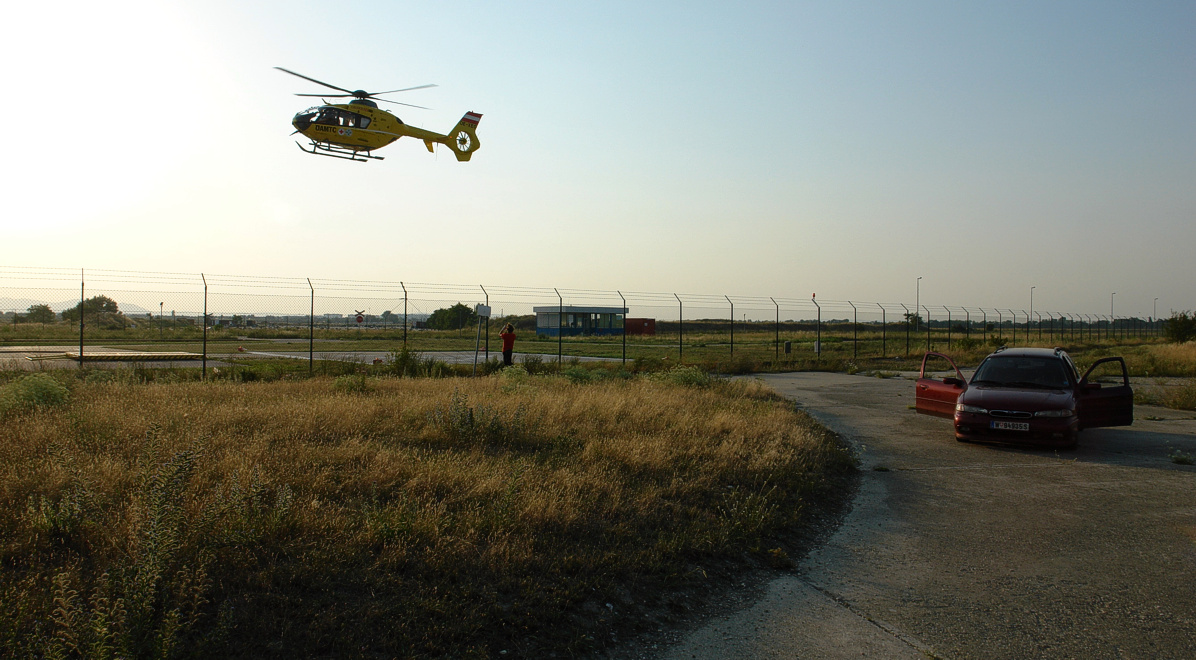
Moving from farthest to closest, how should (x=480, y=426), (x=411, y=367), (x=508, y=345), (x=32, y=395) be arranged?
(x=508, y=345), (x=411, y=367), (x=32, y=395), (x=480, y=426)

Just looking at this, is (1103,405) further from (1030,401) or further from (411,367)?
(411,367)

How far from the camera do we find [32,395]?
9.01 meters

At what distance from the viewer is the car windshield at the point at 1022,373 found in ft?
33.8

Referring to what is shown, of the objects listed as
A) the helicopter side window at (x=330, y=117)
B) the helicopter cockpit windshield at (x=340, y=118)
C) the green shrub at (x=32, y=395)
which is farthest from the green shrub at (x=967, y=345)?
the green shrub at (x=32, y=395)

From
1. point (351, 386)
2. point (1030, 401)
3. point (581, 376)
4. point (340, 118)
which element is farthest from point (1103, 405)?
point (340, 118)

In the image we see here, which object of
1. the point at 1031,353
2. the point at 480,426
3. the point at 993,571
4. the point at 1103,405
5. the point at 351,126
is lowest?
the point at 993,571

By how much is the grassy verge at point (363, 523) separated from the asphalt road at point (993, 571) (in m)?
0.61

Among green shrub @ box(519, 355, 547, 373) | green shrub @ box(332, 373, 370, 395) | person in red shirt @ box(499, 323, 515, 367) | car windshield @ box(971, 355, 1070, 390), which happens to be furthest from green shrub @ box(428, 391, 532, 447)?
person in red shirt @ box(499, 323, 515, 367)

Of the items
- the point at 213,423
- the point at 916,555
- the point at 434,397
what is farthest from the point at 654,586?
the point at 434,397

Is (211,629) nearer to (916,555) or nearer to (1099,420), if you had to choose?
(916,555)

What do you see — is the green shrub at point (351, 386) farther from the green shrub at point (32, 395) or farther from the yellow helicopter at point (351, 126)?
the yellow helicopter at point (351, 126)

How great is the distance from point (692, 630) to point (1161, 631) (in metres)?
2.91

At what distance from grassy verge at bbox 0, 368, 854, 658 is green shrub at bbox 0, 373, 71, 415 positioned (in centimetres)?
4

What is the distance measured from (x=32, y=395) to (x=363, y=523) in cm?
724
